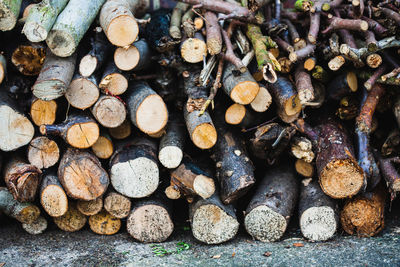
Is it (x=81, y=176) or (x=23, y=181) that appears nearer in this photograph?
(x=23, y=181)

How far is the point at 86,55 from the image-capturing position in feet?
11.4

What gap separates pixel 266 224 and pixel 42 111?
2.36 m

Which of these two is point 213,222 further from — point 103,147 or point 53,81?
point 53,81

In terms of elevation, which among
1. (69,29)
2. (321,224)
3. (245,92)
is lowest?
(321,224)

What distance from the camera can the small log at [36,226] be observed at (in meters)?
3.76

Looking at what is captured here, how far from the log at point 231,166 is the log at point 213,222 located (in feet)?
0.36

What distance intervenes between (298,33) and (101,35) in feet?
6.77

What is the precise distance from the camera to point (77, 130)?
11.0ft

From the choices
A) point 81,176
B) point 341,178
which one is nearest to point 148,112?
point 81,176

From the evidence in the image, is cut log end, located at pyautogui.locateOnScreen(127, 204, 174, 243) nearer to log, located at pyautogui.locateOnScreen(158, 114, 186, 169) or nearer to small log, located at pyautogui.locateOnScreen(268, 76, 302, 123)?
log, located at pyautogui.locateOnScreen(158, 114, 186, 169)

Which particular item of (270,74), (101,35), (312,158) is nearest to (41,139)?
(101,35)

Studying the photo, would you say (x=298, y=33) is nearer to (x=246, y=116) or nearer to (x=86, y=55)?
(x=246, y=116)

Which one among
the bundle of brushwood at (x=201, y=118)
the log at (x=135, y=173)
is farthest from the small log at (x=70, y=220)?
the log at (x=135, y=173)

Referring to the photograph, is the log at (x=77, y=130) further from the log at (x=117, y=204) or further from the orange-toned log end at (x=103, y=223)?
the orange-toned log end at (x=103, y=223)
